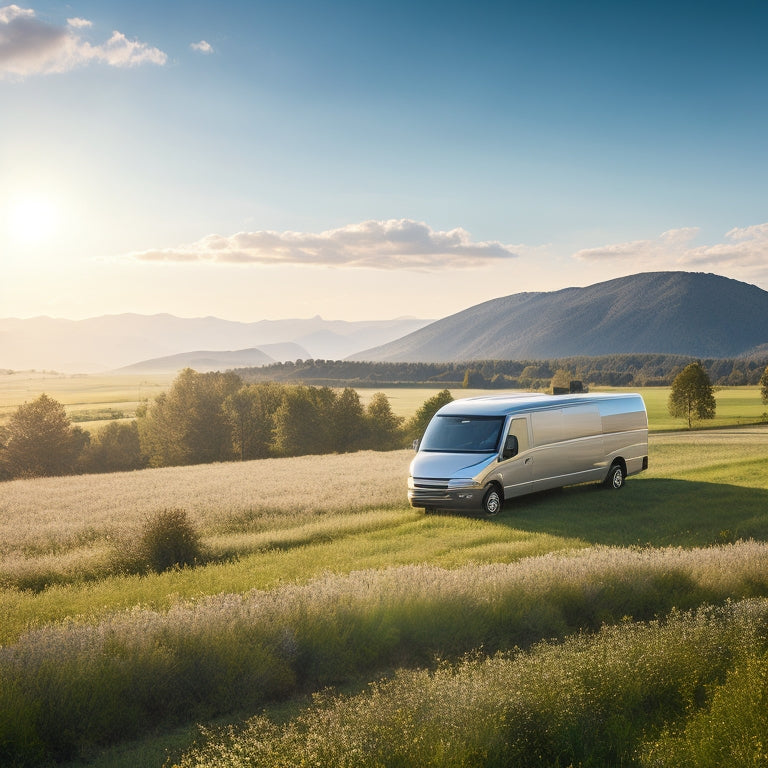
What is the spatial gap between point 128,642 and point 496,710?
13.1 ft

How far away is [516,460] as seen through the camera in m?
19.1

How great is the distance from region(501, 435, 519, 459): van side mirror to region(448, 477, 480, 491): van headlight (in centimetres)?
123

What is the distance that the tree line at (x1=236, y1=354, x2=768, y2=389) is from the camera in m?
142

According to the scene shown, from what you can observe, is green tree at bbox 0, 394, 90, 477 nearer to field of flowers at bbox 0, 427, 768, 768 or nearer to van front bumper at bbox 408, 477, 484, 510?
field of flowers at bbox 0, 427, 768, 768

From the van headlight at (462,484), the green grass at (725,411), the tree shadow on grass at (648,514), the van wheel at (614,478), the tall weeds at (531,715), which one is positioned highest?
the van headlight at (462,484)

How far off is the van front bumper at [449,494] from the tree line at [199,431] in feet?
154

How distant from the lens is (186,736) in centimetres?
668

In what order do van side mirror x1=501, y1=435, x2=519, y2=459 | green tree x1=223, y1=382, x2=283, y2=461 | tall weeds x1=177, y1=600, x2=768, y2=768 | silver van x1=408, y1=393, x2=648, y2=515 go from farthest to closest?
green tree x1=223, y1=382, x2=283, y2=461 → van side mirror x1=501, y1=435, x2=519, y2=459 → silver van x1=408, y1=393, x2=648, y2=515 → tall weeds x1=177, y1=600, x2=768, y2=768

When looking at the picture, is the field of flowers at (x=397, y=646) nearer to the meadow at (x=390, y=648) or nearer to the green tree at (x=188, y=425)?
the meadow at (x=390, y=648)

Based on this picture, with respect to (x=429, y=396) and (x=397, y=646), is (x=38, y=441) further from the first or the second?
(x=429, y=396)

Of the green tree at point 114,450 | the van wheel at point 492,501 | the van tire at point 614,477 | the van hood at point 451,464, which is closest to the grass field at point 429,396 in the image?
the green tree at point 114,450

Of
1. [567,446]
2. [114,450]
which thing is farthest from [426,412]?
A: [567,446]

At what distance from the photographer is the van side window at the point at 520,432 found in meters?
19.0

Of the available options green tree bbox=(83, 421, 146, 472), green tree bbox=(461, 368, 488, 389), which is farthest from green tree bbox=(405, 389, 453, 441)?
green tree bbox=(461, 368, 488, 389)
